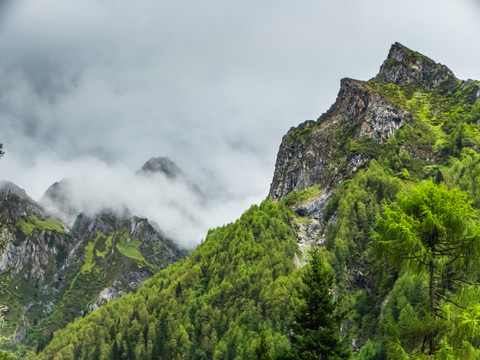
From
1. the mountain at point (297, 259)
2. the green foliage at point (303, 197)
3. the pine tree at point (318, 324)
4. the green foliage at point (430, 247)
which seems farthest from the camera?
the green foliage at point (303, 197)

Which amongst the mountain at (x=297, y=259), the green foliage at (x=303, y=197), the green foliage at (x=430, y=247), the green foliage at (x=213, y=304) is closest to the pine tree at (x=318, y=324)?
the green foliage at (x=430, y=247)

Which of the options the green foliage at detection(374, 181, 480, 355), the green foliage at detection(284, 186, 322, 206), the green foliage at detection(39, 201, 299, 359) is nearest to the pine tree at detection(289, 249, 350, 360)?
the green foliage at detection(374, 181, 480, 355)

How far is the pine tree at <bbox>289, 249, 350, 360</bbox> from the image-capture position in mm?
21016

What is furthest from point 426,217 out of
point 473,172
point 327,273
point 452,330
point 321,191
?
point 321,191

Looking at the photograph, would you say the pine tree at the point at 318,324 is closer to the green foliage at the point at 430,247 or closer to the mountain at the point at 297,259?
the green foliage at the point at 430,247

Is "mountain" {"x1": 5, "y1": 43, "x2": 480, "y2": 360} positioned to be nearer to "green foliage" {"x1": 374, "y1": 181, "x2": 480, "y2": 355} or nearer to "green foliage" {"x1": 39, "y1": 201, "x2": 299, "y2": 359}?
"green foliage" {"x1": 39, "y1": 201, "x2": 299, "y2": 359}

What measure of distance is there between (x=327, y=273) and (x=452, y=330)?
7.56 meters

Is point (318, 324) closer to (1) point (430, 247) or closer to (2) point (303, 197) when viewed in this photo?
(1) point (430, 247)

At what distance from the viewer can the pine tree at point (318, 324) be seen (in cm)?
2102

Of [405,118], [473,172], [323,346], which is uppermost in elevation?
[405,118]

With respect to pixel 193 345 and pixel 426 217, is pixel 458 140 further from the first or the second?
pixel 426 217

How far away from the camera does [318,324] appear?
2209 centimetres

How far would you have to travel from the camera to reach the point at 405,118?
181625 millimetres

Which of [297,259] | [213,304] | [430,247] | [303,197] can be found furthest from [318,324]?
[303,197]
